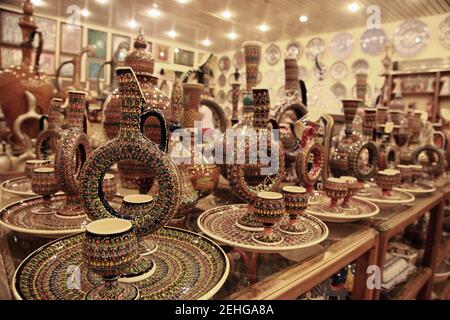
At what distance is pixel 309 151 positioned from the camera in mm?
991

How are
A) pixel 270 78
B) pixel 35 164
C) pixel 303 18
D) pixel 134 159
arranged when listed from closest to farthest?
pixel 134 159, pixel 35 164, pixel 303 18, pixel 270 78

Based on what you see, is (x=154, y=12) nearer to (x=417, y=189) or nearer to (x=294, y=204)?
(x=417, y=189)

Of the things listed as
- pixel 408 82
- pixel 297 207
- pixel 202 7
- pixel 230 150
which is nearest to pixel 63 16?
pixel 202 7

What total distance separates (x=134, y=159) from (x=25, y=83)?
112 centimetres

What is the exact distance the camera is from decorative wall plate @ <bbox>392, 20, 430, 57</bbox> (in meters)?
4.07

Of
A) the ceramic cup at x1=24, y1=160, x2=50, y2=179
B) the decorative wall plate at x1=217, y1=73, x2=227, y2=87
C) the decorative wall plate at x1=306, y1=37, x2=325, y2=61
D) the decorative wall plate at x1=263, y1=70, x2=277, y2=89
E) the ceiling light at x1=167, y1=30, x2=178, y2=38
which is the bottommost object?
the ceramic cup at x1=24, y1=160, x2=50, y2=179

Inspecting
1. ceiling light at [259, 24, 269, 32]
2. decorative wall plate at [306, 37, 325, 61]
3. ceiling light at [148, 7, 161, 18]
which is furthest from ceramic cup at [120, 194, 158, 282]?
decorative wall plate at [306, 37, 325, 61]

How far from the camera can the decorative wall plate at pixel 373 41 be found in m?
4.61

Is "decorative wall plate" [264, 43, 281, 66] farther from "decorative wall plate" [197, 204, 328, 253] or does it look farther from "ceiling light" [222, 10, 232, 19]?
"decorative wall plate" [197, 204, 328, 253]

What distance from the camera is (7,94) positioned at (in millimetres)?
1344

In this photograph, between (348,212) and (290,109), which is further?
(290,109)

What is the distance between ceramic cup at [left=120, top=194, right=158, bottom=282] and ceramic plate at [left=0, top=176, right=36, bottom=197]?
0.50 m

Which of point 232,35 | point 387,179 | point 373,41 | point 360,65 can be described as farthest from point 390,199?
point 373,41

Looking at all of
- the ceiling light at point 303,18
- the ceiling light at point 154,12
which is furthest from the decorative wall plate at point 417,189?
the ceiling light at point 303,18
